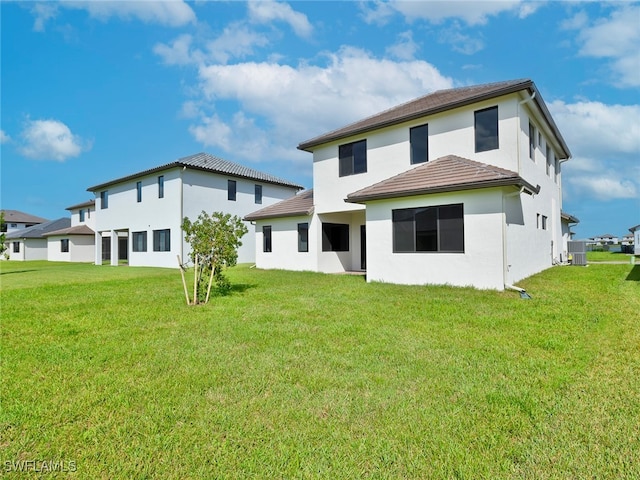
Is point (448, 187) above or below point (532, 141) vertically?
below

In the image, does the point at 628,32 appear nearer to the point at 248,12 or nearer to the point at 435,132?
the point at 435,132

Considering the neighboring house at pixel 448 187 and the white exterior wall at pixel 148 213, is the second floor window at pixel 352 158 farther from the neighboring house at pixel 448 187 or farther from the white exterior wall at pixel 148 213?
the white exterior wall at pixel 148 213

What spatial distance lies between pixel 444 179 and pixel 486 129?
107 inches

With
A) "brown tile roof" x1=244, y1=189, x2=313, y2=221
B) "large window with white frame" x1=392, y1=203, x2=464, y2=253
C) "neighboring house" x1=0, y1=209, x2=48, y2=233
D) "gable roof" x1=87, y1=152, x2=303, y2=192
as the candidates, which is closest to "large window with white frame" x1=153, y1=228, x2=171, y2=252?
"gable roof" x1=87, y1=152, x2=303, y2=192

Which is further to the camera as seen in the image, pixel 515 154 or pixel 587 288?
pixel 515 154

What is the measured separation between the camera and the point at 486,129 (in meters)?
11.2

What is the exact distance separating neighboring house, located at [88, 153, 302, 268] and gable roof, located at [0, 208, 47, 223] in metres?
45.5

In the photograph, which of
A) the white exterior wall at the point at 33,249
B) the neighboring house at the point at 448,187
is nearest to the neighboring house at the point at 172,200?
the neighboring house at the point at 448,187

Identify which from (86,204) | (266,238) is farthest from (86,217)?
(266,238)

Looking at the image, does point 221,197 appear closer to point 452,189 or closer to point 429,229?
point 429,229

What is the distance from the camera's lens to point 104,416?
2.94m

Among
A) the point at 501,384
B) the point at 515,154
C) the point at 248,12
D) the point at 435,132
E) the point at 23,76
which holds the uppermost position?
the point at 248,12

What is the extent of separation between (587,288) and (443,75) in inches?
542

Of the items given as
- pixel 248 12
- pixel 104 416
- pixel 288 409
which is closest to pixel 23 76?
pixel 248 12
